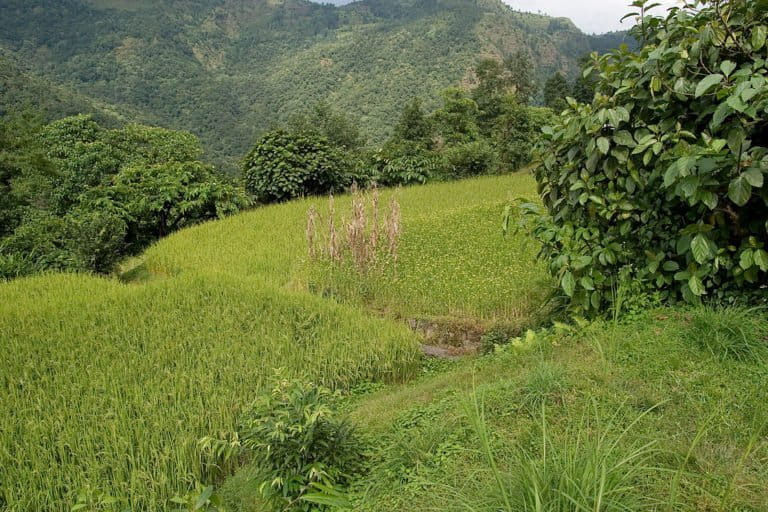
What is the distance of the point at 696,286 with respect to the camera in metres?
3.02

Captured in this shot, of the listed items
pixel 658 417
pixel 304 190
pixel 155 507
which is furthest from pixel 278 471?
pixel 304 190

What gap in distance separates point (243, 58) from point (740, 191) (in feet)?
327

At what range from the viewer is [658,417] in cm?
230

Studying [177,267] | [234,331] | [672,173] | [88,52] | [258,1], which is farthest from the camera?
[258,1]

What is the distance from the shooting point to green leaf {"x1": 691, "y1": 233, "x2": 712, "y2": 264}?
115 inches

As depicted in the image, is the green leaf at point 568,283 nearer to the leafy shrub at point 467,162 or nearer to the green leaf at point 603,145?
the green leaf at point 603,145

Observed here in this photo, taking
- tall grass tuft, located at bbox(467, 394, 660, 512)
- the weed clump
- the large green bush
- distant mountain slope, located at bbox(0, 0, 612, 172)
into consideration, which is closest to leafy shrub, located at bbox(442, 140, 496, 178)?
the large green bush

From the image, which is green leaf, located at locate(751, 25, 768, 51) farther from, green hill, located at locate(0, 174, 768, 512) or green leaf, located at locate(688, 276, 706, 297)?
A: green hill, located at locate(0, 174, 768, 512)

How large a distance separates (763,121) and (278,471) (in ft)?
9.94

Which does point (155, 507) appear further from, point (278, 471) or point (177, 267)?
point (177, 267)

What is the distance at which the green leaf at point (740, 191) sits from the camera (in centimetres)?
261

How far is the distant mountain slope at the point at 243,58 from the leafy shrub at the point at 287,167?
35.4 metres

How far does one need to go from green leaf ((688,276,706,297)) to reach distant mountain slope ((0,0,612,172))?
147 feet

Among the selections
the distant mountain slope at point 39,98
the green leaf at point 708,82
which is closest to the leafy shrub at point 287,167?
the green leaf at point 708,82
